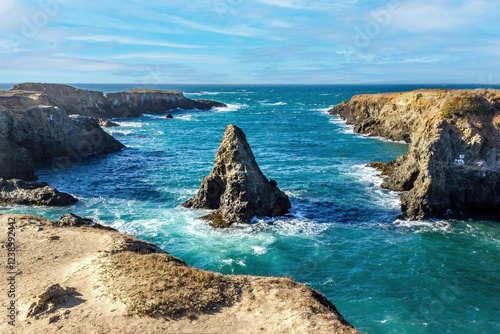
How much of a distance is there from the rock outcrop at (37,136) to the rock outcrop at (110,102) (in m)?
18.8

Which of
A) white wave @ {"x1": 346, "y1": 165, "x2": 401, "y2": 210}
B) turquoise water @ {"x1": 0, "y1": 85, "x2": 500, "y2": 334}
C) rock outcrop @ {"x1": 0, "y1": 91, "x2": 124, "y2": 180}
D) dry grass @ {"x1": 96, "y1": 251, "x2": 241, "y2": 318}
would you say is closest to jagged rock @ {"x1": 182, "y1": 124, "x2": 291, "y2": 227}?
turquoise water @ {"x1": 0, "y1": 85, "x2": 500, "y2": 334}

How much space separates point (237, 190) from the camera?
31.3m

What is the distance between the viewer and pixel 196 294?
15.4 m

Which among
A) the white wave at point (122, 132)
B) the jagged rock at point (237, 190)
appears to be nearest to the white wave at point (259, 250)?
the jagged rock at point (237, 190)

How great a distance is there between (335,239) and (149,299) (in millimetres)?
17708

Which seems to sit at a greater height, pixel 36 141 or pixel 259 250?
pixel 36 141

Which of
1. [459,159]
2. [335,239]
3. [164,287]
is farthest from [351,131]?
[164,287]

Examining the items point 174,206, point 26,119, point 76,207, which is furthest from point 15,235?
point 26,119

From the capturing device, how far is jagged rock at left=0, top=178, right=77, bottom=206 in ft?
113

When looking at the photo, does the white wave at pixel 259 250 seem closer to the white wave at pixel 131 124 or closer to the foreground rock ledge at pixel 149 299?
the foreground rock ledge at pixel 149 299

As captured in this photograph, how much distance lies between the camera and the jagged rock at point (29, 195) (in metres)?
34.4

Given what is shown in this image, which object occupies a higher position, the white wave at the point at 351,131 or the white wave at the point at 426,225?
the white wave at the point at 351,131

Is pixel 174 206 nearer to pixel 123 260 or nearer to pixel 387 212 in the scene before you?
pixel 123 260

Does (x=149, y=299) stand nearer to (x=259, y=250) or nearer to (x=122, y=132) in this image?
(x=259, y=250)
